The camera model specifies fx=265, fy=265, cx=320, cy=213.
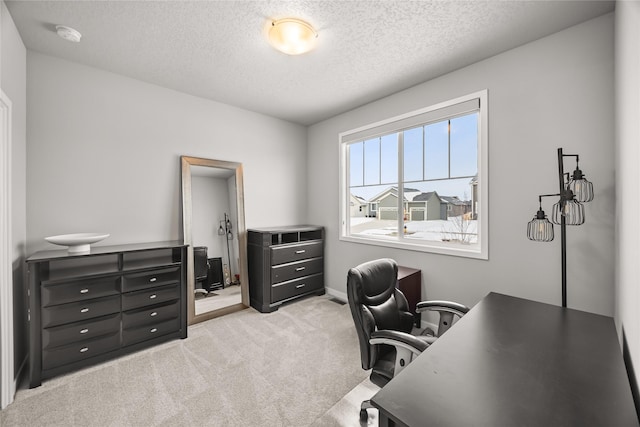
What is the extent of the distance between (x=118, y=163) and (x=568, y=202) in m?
4.04

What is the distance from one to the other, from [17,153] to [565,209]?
164 inches

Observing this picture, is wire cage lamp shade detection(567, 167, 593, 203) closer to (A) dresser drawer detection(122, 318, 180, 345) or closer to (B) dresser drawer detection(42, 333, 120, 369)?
(A) dresser drawer detection(122, 318, 180, 345)

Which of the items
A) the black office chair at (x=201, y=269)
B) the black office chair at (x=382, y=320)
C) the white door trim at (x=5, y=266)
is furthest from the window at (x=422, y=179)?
the white door trim at (x=5, y=266)

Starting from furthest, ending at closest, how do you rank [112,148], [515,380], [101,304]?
[112,148] → [101,304] → [515,380]

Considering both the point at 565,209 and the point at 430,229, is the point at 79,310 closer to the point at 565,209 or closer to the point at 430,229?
the point at 430,229

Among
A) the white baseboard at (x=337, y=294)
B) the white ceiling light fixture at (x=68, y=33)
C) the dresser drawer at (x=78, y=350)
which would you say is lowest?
the white baseboard at (x=337, y=294)

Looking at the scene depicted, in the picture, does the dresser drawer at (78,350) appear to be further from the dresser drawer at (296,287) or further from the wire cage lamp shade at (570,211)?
the wire cage lamp shade at (570,211)

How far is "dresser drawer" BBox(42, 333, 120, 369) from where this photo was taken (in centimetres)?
212

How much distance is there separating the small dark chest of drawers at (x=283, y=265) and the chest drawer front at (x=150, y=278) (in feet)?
3.50

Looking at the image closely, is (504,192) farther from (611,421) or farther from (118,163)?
(118,163)

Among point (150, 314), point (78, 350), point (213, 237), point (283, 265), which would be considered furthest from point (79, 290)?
point (283, 265)

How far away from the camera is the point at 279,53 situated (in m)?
2.47

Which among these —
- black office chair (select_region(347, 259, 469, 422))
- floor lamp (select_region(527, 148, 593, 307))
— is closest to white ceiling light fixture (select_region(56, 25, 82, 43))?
black office chair (select_region(347, 259, 469, 422))

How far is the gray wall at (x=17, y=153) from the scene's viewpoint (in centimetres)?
192
